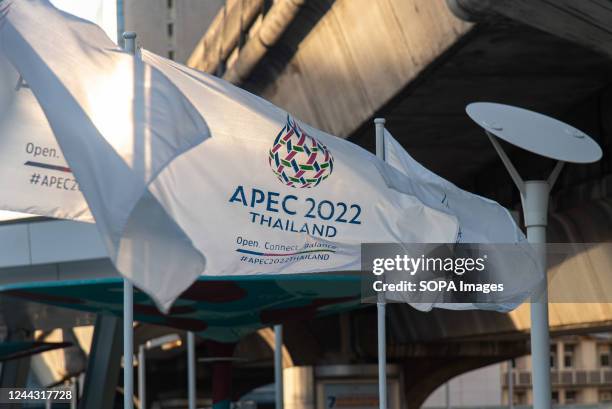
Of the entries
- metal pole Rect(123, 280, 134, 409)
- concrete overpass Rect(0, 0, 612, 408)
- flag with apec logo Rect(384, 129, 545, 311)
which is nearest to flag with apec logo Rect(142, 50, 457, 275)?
flag with apec logo Rect(384, 129, 545, 311)

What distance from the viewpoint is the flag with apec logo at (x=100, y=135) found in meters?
10.6

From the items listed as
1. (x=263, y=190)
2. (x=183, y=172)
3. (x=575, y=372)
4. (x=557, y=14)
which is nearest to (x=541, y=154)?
(x=263, y=190)

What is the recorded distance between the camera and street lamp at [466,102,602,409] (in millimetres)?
14641

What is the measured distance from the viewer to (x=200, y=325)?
87.4 ft

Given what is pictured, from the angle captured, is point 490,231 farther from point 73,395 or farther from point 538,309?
point 73,395

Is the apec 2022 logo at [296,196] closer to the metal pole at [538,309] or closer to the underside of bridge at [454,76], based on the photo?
the metal pole at [538,309]

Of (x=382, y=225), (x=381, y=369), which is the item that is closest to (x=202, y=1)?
(x=381, y=369)

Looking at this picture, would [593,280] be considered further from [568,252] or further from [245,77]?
[245,77]

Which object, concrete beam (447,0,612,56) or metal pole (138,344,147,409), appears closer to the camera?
concrete beam (447,0,612,56)

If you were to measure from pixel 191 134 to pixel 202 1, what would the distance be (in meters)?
58.1

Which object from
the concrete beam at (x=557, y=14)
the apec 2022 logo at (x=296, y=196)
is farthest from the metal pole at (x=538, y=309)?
the concrete beam at (x=557, y=14)

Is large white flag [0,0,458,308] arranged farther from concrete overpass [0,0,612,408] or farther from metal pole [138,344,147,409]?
metal pole [138,344,147,409]

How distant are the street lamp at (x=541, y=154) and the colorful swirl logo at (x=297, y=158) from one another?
5.65 ft

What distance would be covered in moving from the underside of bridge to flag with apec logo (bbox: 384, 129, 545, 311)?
2.74 m
